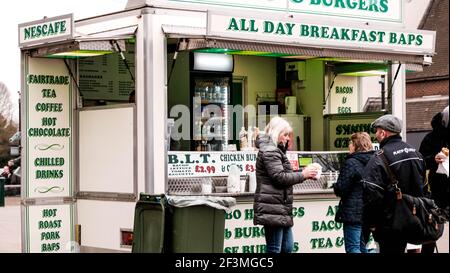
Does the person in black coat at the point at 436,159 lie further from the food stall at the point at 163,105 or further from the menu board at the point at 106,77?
the menu board at the point at 106,77

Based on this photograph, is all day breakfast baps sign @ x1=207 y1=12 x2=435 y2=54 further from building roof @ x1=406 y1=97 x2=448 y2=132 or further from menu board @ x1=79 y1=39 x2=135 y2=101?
building roof @ x1=406 y1=97 x2=448 y2=132

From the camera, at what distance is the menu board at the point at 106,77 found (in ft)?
37.1

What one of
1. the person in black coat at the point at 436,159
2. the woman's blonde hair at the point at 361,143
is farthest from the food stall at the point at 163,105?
the person in black coat at the point at 436,159

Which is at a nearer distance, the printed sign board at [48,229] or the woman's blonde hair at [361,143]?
the woman's blonde hair at [361,143]

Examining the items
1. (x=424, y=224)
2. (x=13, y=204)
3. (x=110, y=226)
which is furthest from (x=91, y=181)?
(x=13, y=204)

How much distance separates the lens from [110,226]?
10492 millimetres

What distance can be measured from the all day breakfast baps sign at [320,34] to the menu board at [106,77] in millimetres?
1785

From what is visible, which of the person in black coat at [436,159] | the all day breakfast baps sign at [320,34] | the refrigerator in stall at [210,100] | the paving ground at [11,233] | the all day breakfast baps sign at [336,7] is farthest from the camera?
the paving ground at [11,233]

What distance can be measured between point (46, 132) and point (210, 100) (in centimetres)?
233

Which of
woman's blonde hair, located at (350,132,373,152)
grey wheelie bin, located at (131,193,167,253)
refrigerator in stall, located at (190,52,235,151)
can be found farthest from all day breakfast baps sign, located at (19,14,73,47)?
woman's blonde hair, located at (350,132,373,152)

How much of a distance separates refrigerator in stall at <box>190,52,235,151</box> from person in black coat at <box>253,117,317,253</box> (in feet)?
8.34
